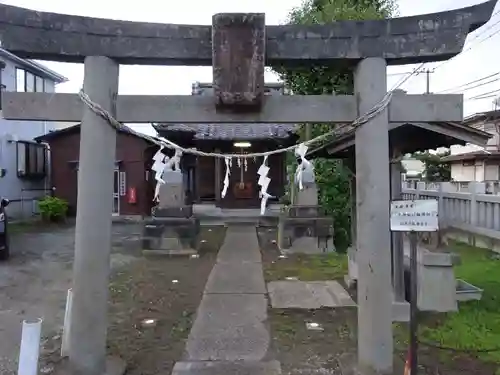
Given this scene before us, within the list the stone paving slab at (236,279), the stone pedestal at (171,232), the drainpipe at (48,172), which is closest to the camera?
the stone paving slab at (236,279)

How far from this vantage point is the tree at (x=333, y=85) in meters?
13.2

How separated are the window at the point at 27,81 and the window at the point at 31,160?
2.46m

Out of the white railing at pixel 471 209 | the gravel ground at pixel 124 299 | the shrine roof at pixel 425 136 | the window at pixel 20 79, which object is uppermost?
the window at pixel 20 79

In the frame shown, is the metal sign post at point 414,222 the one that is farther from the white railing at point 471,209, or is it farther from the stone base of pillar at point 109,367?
the white railing at point 471,209

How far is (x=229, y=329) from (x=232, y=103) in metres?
2.99

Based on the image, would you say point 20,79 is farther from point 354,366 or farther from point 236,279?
point 354,366

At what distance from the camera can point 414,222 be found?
A: 3943 mm

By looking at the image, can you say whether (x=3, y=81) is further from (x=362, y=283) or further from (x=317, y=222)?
(x=362, y=283)

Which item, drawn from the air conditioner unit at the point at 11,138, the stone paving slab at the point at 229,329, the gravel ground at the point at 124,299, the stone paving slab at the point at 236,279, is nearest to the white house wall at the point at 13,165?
the air conditioner unit at the point at 11,138

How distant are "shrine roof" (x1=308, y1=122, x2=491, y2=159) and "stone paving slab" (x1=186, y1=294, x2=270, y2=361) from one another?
2.58 meters

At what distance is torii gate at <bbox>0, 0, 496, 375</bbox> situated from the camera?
438 cm

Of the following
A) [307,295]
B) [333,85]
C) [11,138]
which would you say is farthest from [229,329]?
[11,138]

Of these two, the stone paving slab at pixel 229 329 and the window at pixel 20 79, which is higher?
the window at pixel 20 79

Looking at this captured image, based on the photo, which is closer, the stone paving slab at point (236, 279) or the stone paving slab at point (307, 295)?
the stone paving slab at point (307, 295)
